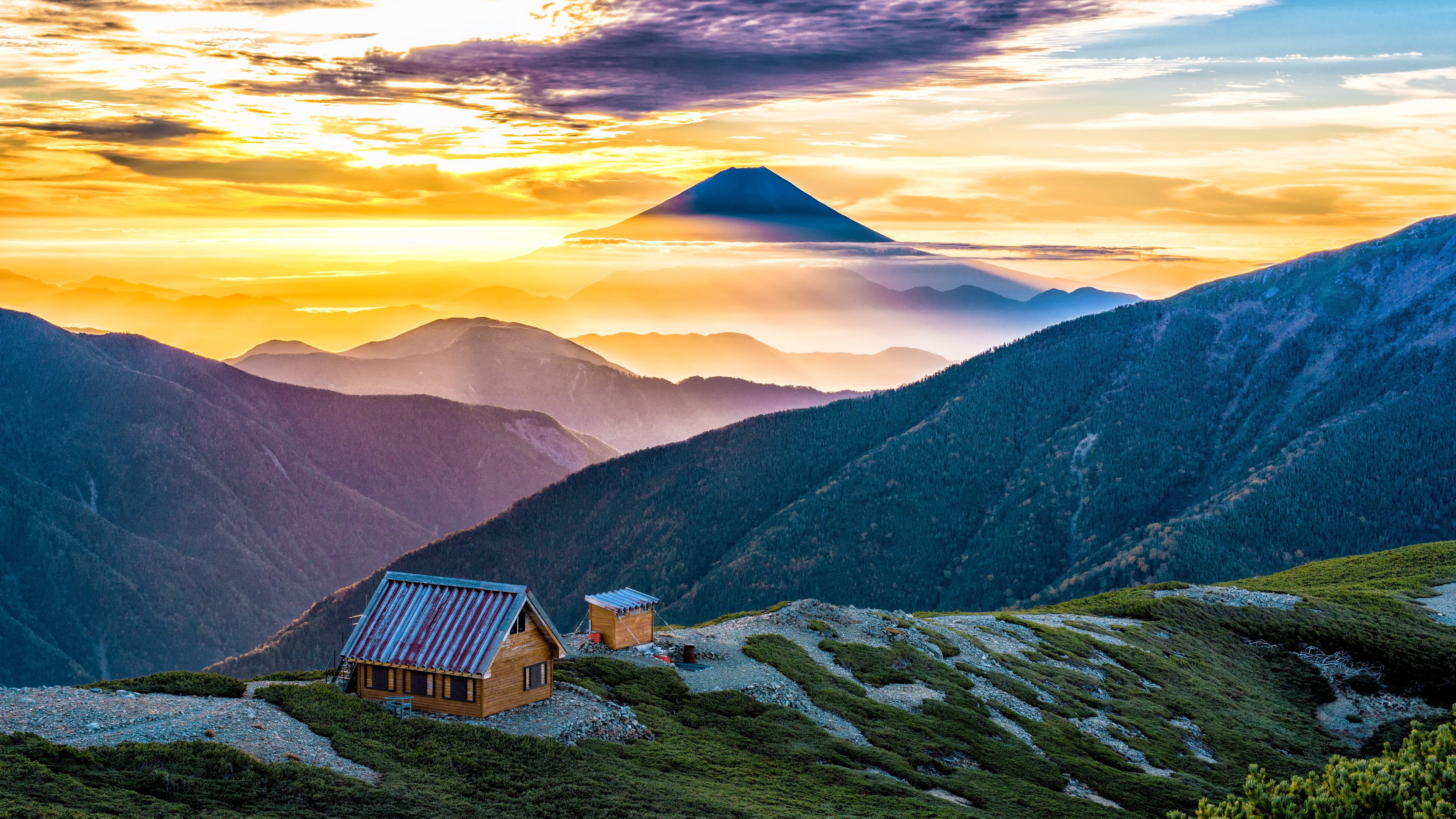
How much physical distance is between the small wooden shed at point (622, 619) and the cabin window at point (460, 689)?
52.6ft

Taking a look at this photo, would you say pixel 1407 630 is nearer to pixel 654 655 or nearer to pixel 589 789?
pixel 654 655

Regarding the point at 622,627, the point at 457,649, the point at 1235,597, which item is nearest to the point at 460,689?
the point at 457,649

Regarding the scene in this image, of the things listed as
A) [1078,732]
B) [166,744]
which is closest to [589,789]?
[166,744]

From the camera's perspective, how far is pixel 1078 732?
220 ft

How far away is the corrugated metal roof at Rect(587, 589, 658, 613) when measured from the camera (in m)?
68.0

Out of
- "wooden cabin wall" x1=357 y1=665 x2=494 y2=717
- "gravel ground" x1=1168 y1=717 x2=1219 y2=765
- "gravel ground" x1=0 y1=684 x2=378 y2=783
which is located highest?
"gravel ground" x1=0 y1=684 x2=378 y2=783

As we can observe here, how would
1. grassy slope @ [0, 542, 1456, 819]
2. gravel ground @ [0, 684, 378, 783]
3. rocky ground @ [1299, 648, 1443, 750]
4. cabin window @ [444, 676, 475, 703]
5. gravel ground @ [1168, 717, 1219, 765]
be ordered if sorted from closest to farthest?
grassy slope @ [0, 542, 1456, 819] → gravel ground @ [0, 684, 378, 783] → cabin window @ [444, 676, 475, 703] → gravel ground @ [1168, 717, 1219, 765] → rocky ground @ [1299, 648, 1443, 750]

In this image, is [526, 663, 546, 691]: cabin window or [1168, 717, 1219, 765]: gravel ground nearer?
[526, 663, 546, 691]: cabin window

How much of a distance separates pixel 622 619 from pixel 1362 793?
43888mm

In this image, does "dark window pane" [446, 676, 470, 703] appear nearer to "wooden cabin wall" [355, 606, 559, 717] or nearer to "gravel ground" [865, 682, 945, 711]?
"wooden cabin wall" [355, 606, 559, 717]

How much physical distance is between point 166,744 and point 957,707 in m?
45.5

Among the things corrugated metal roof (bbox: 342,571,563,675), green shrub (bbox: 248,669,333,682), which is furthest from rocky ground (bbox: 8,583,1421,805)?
green shrub (bbox: 248,669,333,682)

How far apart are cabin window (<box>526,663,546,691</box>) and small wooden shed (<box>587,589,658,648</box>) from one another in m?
12.4

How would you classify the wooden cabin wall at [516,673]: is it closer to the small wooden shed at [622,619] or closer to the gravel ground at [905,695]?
the small wooden shed at [622,619]
